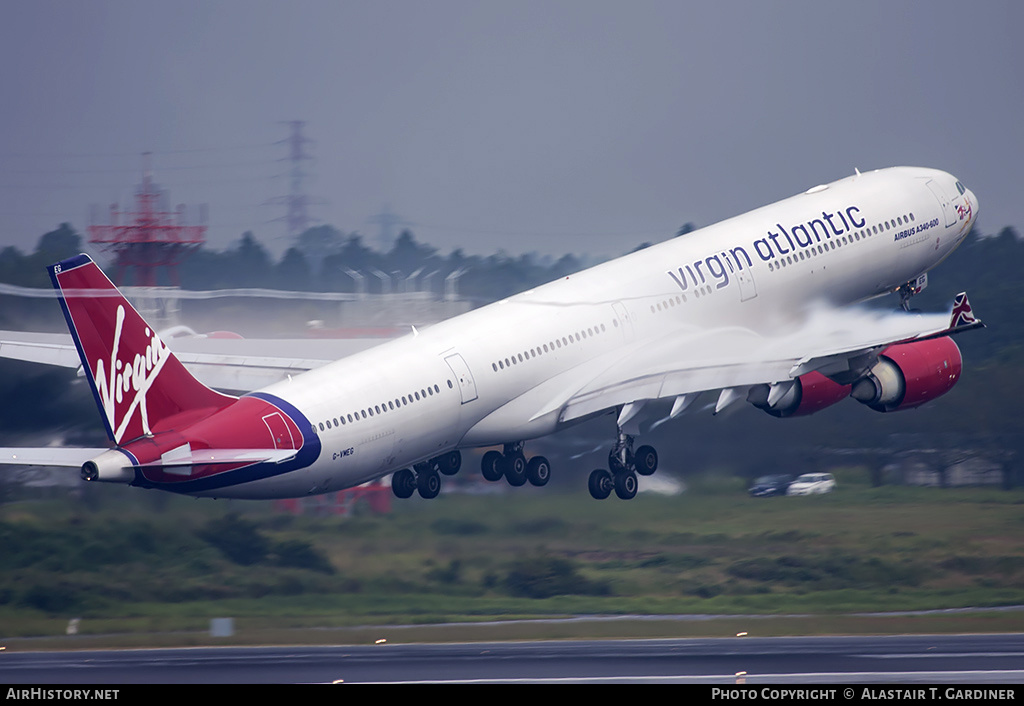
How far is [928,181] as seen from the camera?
5094cm

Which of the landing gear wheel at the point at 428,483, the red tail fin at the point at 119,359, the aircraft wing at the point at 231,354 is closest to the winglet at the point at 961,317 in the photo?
the landing gear wheel at the point at 428,483

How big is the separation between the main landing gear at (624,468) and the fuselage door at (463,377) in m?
5.48

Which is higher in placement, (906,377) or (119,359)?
(119,359)

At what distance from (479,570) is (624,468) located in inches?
269

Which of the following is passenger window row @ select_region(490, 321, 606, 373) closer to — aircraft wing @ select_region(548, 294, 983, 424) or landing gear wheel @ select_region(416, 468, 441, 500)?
aircraft wing @ select_region(548, 294, 983, 424)

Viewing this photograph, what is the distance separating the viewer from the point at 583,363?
42.2 metres

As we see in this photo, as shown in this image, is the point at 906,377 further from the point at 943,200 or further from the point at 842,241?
the point at 943,200

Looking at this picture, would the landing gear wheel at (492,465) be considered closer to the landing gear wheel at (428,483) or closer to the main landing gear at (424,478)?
the main landing gear at (424,478)

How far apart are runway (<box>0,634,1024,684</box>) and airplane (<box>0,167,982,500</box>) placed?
4.47 m

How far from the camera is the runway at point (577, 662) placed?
40.6 meters

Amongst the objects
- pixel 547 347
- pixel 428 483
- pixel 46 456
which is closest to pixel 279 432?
pixel 46 456

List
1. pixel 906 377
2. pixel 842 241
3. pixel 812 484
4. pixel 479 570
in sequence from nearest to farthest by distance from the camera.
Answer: pixel 906 377 < pixel 842 241 < pixel 479 570 < pixel 812 484
